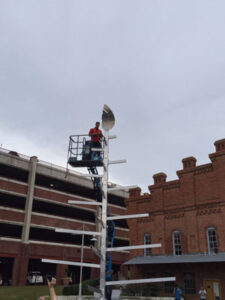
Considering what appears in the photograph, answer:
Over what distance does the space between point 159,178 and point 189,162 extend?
387 cm

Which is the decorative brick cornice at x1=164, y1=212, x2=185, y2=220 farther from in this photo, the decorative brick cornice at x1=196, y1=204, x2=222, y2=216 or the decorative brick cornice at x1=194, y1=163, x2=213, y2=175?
the decorative brick cornice at x1=194, y1=163, x2=213, y2=175

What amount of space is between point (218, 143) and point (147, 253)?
13.2 metres

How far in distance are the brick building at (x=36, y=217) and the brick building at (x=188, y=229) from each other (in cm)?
1228

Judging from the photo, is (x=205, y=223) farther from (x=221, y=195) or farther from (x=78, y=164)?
(x=78, y=164)

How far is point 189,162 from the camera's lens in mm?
30094

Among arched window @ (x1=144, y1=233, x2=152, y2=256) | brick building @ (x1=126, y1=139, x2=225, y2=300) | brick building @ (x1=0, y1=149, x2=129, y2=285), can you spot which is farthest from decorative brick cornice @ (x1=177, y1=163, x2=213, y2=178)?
brick building @ (x1=0, y1=149, x2=129, y2=285)

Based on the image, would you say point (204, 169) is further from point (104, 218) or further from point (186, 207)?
point (104, 218)

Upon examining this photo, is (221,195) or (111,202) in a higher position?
(111,202)

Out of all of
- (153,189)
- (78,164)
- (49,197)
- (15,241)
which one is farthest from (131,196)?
(78,164)

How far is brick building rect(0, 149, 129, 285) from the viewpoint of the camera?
38062mm

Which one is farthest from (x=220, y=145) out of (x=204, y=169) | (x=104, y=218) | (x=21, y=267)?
(x=21, y=267)

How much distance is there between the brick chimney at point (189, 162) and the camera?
29859 mm

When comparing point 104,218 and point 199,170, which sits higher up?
point 199,170

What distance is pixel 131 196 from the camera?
113 ft
